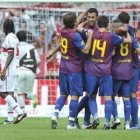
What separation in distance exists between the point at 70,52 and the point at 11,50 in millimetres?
1866

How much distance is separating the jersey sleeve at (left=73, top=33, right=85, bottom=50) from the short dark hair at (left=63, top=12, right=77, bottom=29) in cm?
23

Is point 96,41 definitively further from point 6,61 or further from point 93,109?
point 6,61

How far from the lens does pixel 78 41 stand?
12.4m

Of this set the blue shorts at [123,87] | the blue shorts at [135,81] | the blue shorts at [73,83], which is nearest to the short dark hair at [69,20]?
the blue shorts at [73,83]

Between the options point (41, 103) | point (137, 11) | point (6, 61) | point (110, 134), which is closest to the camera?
point (110, 134)

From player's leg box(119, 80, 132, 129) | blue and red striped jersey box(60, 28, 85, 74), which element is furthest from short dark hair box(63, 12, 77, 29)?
player's leg box(119, 80, 132, 129)

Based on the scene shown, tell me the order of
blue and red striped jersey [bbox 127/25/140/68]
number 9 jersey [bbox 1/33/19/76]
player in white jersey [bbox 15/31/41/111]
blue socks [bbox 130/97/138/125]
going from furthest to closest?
player in white jersey [bbox 15/31/41/111] → number 9 jersey [bbox 1/33/19/76] → blue socks [bbox 130/97/138/125] → blue and red striped jersey [bbox 127/25/140/68]

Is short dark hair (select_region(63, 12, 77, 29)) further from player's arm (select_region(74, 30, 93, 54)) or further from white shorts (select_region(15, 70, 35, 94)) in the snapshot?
white shorts (select_region(15, 70, 35, 94))

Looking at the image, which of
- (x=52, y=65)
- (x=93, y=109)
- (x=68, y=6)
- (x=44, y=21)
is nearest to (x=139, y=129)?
(x=93, y=109)

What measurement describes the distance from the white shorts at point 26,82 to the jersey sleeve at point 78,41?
5.32 m

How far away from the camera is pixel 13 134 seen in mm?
11477

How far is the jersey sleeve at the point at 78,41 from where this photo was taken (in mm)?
12390

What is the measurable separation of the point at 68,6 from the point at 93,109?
11.1m

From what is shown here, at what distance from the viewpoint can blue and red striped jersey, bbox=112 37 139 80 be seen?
12.9 m
